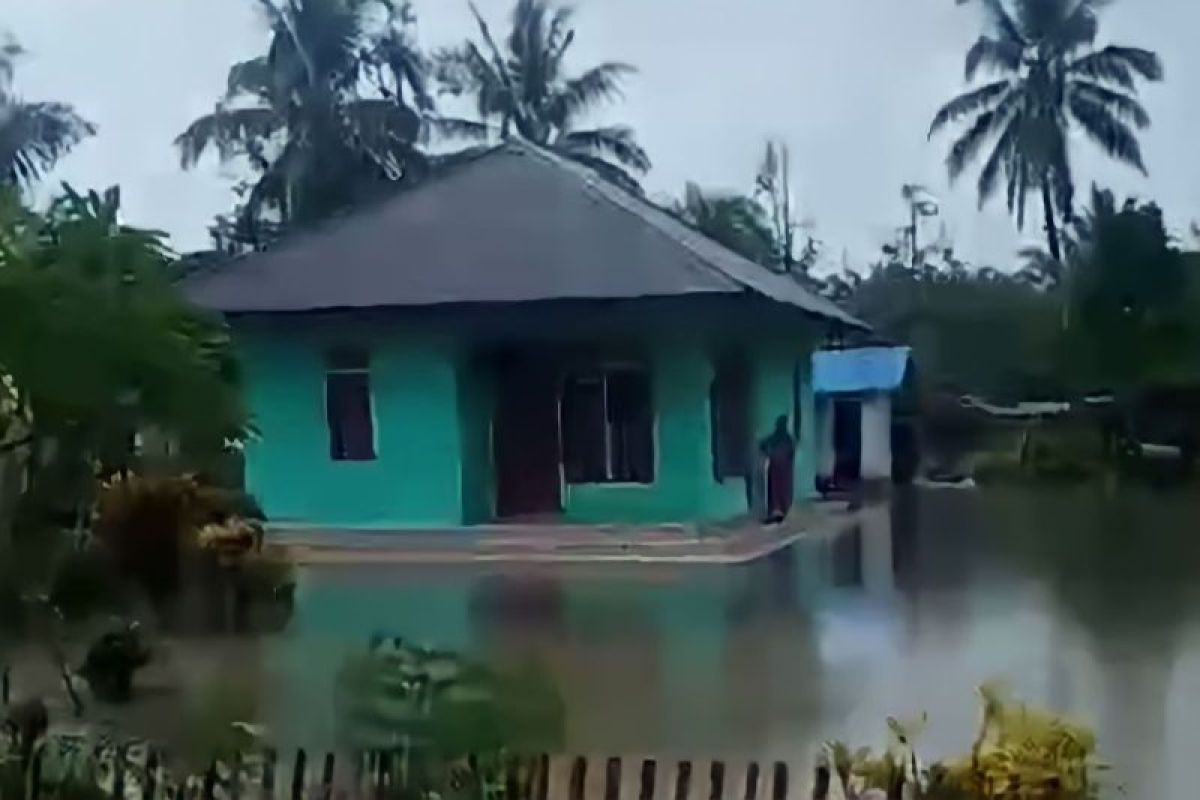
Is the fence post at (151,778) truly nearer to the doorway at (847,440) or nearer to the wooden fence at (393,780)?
Result: the wooden fence at (393,780)

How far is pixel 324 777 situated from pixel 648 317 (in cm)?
367

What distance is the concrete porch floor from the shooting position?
16.0ft

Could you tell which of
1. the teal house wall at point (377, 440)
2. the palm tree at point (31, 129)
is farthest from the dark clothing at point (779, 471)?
the palm tree at point (31, 129)

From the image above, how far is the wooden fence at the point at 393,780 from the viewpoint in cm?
230

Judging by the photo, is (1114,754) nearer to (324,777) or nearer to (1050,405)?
(1050,405)

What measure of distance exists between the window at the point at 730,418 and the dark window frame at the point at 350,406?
3.86 feet

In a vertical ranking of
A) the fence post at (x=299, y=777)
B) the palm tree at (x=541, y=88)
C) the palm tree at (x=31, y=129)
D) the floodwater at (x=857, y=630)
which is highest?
the palm tree at (x=541, y=88)

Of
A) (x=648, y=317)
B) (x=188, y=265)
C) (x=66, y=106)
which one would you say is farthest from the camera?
(x=648, y=317)

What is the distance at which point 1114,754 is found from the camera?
3.24 meters

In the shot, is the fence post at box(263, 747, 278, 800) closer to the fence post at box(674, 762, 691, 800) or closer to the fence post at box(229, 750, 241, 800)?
the fence post at box(229, 750, 241, 800)

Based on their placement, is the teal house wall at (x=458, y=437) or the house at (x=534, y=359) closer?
the teal house wall at (x=458, y=437)

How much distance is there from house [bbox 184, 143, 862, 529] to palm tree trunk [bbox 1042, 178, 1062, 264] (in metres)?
1.19

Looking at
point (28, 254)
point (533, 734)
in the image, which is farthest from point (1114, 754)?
point (28, 254)

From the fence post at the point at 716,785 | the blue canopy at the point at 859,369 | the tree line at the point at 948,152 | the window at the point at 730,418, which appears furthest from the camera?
the window at the point at 730,418
